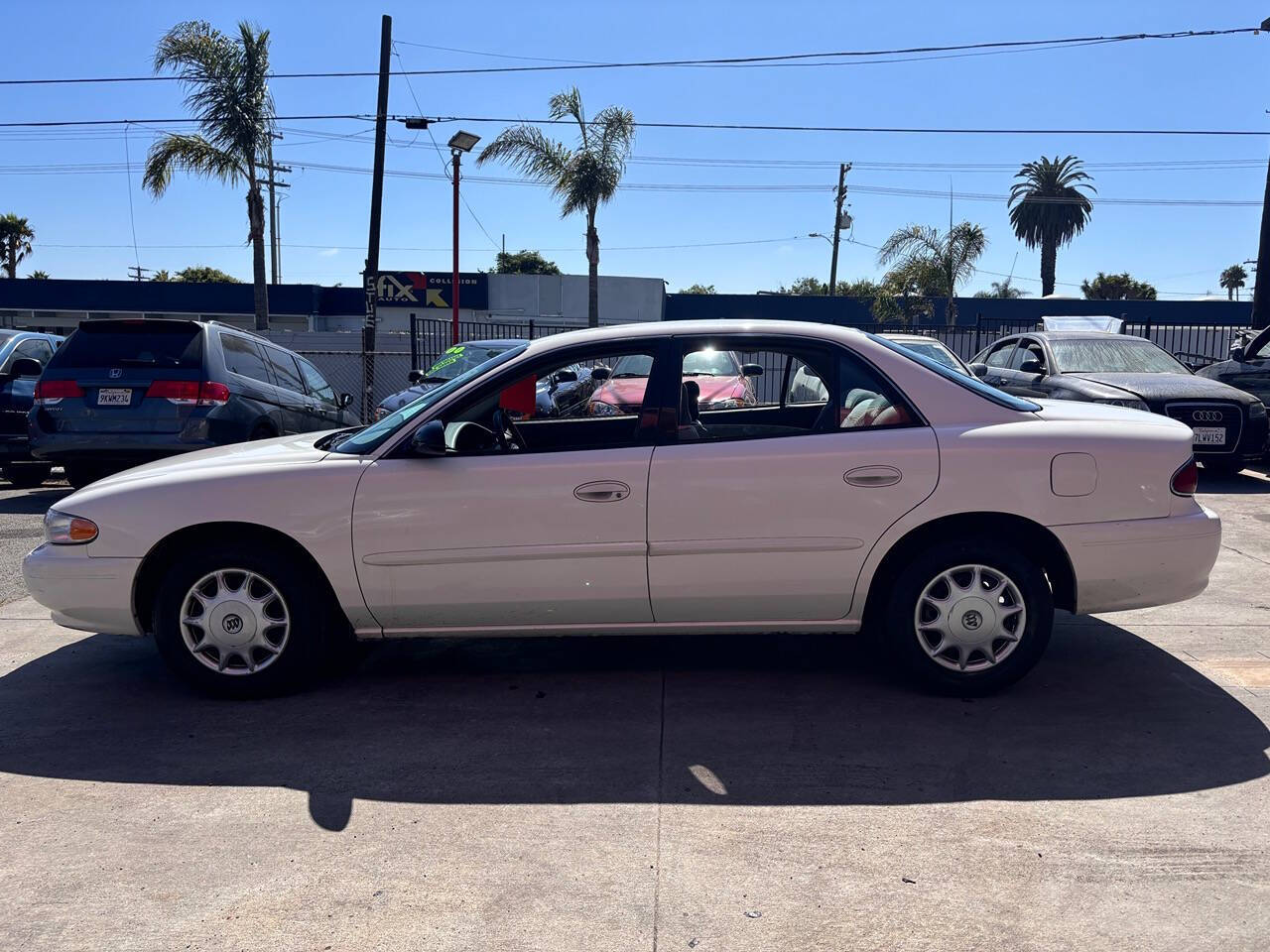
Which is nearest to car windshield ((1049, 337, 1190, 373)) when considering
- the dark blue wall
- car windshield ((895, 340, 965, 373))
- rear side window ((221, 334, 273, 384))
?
car windshield ((895, 340, 965, 373))

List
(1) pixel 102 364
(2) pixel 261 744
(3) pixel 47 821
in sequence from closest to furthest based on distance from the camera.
A: (3) pixel 47 821 → (2) pixel 261 744 → (1) pixel 102 364

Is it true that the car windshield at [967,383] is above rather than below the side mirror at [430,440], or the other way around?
above

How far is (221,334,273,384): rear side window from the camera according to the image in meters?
9.45

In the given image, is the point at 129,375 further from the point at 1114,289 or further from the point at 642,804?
the point at 1114,289

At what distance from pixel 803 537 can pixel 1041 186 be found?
47705 mm

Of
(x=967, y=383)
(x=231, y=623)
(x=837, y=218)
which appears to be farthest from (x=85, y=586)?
(x=837, y=218)

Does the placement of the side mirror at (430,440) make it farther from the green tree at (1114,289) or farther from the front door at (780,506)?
the green tree at (1114,289)

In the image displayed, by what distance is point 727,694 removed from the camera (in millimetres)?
4746

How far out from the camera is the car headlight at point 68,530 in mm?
4633

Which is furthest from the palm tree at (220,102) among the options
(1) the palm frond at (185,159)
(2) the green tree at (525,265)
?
(2) the green tree at (525,265)

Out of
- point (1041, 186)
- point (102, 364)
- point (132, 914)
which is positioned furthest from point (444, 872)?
point (1041, 186)

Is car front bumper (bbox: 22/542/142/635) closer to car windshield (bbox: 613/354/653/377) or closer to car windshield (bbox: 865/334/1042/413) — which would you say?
car windshield (bbox: 613/354/653/377)

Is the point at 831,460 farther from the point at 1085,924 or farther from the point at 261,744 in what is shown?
the point at 261,744

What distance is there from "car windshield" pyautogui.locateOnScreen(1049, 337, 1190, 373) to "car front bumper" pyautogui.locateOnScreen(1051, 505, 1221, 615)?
7.67 m
